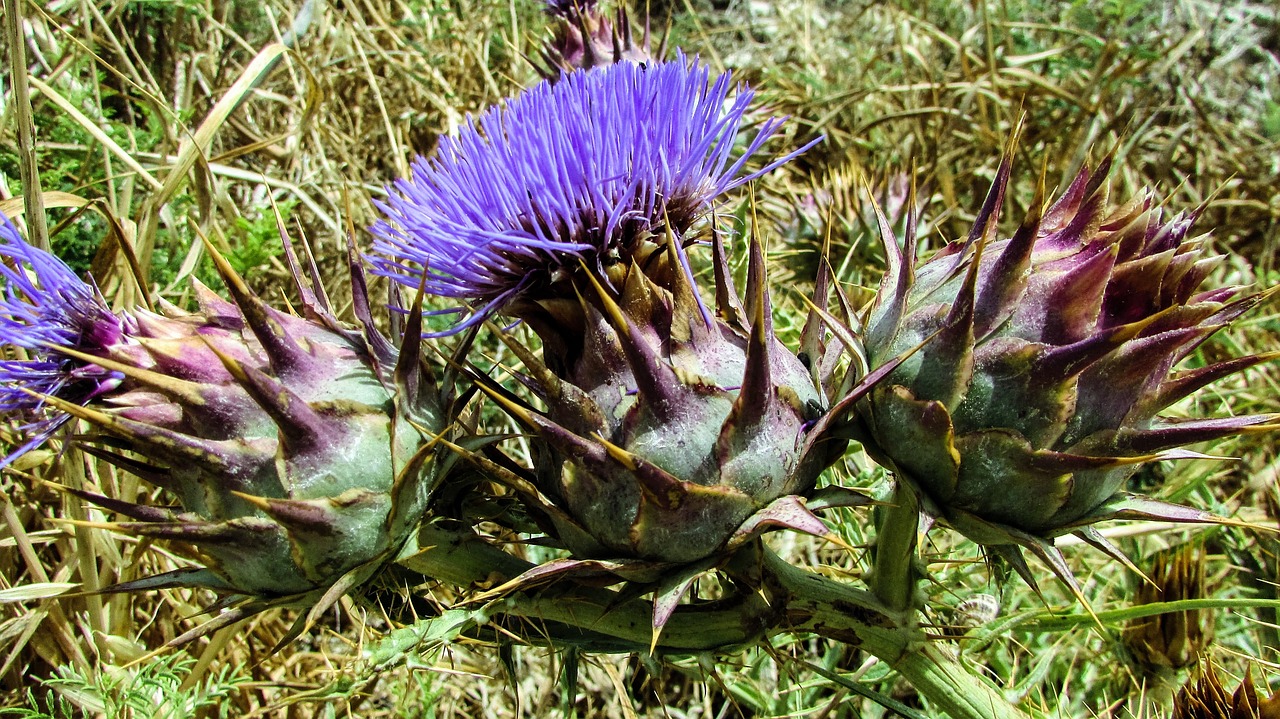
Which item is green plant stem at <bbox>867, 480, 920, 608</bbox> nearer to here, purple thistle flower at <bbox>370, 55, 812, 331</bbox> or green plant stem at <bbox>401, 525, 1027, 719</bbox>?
green plant stem at <bbox>401, 525, 1027, 719</bbox>

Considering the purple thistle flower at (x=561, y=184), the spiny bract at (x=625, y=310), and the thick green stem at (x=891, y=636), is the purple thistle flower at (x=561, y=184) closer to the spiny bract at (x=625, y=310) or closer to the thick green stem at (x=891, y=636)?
the spiny bract at (x=625, y=310)

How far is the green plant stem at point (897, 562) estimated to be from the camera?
2006 mm

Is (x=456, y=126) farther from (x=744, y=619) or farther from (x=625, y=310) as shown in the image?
(x=744, y=619)

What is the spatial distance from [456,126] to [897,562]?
8.65 feet

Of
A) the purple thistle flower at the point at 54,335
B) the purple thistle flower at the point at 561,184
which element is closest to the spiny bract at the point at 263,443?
the purple thistle flower at the point at 54,335

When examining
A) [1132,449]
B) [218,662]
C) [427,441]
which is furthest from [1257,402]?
[218,662]

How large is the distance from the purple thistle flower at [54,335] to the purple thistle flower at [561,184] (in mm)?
577

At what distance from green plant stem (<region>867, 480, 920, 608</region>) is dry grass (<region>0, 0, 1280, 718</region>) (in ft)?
1.10

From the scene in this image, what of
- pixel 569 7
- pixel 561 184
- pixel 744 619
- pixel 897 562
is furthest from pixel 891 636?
pixel 569 7

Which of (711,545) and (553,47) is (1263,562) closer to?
(711,545)

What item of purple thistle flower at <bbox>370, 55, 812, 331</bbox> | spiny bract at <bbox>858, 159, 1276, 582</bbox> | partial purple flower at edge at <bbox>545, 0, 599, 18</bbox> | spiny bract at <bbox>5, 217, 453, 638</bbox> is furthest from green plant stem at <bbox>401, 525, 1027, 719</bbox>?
partial purple flower at edge at <bbox>545, 0, 599, 18</bbox>

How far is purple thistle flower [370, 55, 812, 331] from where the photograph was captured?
1.81 m

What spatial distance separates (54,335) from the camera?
179cm

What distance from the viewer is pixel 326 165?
400 cm
